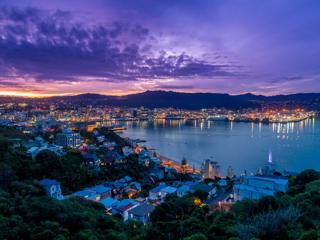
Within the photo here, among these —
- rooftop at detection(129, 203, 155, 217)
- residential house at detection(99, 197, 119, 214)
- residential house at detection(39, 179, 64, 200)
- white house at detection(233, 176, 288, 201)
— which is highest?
residential house at detection(39, 179, 64, 200)

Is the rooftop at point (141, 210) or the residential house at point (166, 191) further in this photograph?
the residential house at point (166, 191)

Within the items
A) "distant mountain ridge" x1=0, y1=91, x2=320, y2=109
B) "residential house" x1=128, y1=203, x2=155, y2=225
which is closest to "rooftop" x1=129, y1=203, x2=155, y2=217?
"residential house" x1=128, y1=203, x2=155, y2=225

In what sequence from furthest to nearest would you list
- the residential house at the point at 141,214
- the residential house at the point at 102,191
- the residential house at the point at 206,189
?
the residential house at the point at 206,189, the residential house at the point at 102,191, the residential house at the point at 141,214

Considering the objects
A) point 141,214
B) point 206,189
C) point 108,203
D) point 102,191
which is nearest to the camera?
point 141,214

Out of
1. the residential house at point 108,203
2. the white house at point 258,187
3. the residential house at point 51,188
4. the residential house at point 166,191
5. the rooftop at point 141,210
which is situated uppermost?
the residential house at point 51,188

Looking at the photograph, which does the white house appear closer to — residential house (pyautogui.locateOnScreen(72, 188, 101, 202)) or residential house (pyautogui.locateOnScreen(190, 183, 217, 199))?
residential house (pyautogui.locateOnScreen(190, 183, 217, 199))

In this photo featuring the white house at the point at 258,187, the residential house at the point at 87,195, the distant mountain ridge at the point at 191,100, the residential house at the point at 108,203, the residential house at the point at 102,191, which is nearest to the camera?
the residential house at the point at 108,203

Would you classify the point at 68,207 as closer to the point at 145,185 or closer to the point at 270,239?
the point at 270,239

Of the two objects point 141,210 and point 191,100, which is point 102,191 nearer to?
point 141,210

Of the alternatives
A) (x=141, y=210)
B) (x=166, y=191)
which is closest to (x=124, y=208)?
(x=141, y=210)

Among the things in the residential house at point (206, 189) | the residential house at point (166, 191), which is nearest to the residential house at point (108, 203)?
the residential house at point (166, 191)

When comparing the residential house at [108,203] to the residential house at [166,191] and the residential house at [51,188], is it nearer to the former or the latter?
the residential house at [51,188]
